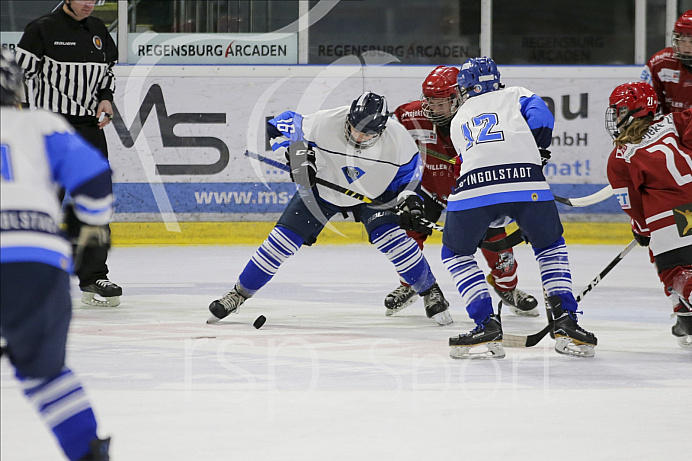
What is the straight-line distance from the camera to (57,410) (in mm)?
1528

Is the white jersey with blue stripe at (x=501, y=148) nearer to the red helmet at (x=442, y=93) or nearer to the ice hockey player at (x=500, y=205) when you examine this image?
the ice hockey player at (x=500, y=205)

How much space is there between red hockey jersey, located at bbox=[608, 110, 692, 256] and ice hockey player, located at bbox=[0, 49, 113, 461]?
7.19 feet

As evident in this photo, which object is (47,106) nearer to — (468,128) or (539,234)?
(468,128)

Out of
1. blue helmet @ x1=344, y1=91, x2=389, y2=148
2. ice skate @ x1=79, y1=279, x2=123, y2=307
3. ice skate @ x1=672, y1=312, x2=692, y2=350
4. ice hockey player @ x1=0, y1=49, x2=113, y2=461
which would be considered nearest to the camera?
ice hockey player @ x1=0, y1=49, x2=113, y2=461

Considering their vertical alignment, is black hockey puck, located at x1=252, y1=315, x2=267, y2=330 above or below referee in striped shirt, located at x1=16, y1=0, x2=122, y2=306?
below

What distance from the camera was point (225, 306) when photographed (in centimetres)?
370

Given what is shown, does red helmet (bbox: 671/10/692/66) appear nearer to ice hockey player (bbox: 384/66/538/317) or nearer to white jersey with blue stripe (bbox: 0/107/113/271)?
ice hockey player (bbox: 384/66/538/317)

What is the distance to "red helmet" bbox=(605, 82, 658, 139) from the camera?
3.19 m

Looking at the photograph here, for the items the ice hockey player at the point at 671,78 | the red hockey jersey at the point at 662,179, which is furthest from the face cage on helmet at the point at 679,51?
the red hockey jersey at the point at 662,179

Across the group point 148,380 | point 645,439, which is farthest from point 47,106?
point 645,439

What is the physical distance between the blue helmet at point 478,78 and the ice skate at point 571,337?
0.78 metres

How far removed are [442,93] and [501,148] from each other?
0.79 metres

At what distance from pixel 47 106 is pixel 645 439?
3248 millimetres

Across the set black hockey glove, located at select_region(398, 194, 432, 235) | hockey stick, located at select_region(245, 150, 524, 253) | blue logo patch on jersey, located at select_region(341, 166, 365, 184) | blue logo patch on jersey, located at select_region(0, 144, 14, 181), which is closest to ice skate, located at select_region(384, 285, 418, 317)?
hockey stick, located at select_region(245, 150, 524, 253)
